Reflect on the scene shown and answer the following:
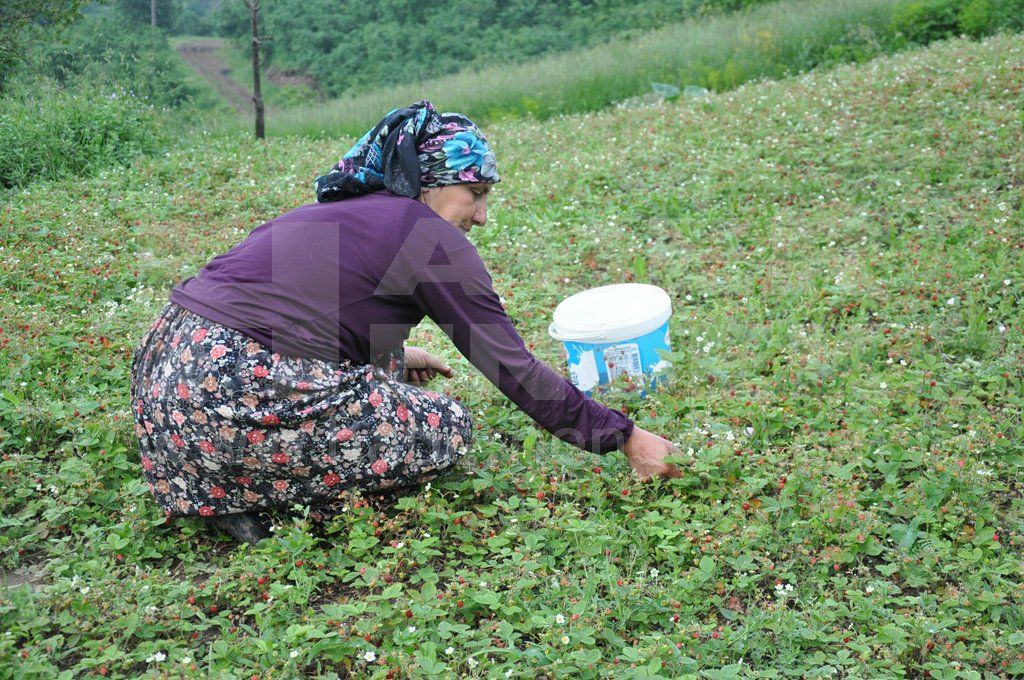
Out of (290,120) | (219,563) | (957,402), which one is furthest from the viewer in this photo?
(290,120)

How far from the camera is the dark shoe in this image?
3088 mm

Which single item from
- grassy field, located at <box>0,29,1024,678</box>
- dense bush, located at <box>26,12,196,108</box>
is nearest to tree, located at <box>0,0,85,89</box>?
dense bush, located at <box>26,12,196,108</box>

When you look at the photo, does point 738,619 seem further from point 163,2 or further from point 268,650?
point 163,2

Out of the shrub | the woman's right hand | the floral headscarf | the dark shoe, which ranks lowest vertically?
the dark shoe

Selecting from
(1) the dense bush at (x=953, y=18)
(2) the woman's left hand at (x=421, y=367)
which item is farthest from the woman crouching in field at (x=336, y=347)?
(1) the dense bush at (x=953, y=18)

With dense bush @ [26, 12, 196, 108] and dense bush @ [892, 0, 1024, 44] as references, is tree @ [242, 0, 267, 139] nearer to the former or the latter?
dense bush @ [26, 12, 196, 108]

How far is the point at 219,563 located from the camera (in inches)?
120

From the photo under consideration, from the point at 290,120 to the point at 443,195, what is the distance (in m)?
10.3

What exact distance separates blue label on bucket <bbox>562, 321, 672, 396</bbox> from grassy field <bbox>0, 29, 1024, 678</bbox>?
0.13m

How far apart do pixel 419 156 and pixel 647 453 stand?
123 cm

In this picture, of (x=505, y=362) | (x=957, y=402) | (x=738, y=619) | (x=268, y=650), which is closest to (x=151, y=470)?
(x=268, y=650)

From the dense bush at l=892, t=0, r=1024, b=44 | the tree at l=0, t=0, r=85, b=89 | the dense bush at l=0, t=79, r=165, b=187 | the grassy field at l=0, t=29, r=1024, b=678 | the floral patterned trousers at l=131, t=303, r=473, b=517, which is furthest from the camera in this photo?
the dense bush at l=892, t=0, r=1024, b=44

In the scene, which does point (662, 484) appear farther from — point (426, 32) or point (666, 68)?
point (426, 32)

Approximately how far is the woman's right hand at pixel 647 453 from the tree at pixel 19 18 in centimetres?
930
